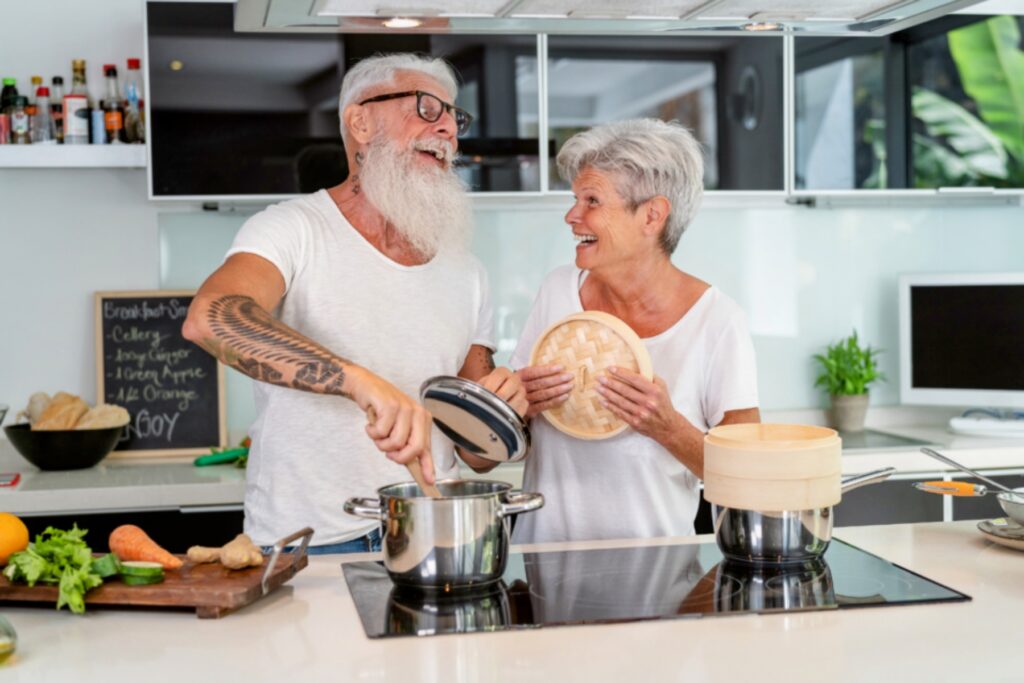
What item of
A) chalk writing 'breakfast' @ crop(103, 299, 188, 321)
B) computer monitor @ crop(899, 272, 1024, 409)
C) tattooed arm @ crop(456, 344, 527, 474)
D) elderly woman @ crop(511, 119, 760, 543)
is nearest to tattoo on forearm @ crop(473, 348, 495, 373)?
tattooed arm @ crop(456, 344, 527, 474)

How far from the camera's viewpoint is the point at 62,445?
9.93 feet

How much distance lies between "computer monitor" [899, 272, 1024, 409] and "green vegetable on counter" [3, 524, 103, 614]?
281 cm

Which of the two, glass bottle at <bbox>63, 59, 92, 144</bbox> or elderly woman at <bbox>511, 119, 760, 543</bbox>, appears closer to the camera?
elderly woman at <bbox>511, 119, 760, 543</bbox>

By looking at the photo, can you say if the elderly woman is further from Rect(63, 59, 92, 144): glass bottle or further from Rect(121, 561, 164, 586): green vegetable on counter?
Rect(63, 59, 92, 144): glass bottle

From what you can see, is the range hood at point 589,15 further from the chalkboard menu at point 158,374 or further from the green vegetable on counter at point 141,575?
the chalkboard menu at point 158,374

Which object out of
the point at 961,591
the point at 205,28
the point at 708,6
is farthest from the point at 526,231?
the point at 961,591

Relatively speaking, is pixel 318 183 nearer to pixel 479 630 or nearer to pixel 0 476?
pixel 0 476

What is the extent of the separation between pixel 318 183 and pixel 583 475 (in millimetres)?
1379

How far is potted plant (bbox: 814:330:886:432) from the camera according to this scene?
144 inches

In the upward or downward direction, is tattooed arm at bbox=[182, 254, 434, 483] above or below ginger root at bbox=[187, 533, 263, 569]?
above

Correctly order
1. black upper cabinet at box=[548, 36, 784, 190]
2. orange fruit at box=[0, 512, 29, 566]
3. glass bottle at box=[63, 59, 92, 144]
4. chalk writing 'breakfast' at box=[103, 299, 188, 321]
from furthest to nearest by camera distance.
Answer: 1. chalk writing 'breakfast' at box=[103, 299, 188, 321]
2. black upper cabinet at box=[548, 36, 784, 190]
3. glass bottle at box=[63, 59, 92, 144]
4. orange fruit at box=[0, 512, 29, 566]

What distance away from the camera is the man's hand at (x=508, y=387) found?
1.93 m

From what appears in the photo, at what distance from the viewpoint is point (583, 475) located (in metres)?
2.08

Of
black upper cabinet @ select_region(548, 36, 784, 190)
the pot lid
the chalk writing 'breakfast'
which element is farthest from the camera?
the chalk writing 'breakfast'
